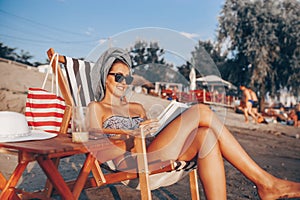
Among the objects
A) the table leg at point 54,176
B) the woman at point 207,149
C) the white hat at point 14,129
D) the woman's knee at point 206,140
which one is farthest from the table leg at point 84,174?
the woman's knee at point 206,140

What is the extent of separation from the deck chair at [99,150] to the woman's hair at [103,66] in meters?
0.12

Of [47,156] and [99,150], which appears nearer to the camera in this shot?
[47,156]

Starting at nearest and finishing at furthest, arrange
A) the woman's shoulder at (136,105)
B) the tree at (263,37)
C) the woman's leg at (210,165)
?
the woman's leg at (210,165) < the woman's shoulder at (136,105) < the tree at (263,37)

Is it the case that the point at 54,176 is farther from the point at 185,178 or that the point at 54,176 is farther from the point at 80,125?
the point at 185,178

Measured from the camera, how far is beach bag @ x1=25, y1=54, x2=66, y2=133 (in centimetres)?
226

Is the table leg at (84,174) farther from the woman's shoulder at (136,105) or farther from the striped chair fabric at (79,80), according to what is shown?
the woman's shoulder at (136,105)

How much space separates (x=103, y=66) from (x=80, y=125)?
0.70 meters

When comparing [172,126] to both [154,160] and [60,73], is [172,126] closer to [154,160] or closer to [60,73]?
[154,160]

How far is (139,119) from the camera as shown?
237 cm

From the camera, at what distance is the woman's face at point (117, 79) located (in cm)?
222

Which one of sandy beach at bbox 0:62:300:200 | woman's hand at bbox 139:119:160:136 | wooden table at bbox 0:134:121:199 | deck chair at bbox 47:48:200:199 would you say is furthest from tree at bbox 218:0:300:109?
wooden table at bbox 0:134:121:199

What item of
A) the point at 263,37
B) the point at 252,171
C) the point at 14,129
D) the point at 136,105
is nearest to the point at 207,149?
the point at 252,171

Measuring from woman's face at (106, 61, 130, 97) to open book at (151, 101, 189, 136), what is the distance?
377 millimetres

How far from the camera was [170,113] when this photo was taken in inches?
83.2
